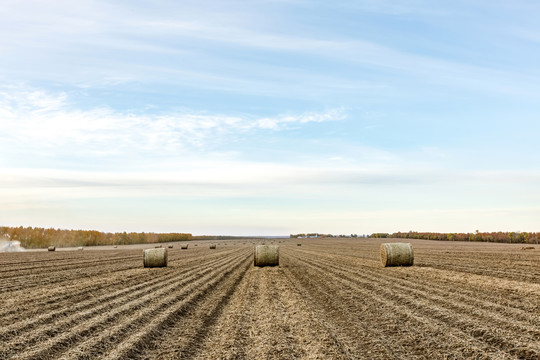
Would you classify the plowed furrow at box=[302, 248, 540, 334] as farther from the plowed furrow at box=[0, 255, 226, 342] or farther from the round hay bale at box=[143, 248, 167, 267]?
the round hay bale at box=[143, 248, 167, 267]

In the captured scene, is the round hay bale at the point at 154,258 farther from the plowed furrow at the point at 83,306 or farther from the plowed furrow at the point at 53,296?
the plowed furrow at the point at 83,306

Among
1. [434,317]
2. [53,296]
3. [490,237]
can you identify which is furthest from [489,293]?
[490,237]

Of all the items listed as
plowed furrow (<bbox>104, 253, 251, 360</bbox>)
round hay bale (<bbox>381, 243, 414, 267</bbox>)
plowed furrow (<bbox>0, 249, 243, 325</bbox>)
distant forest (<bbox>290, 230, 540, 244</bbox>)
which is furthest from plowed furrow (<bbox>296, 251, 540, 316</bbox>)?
distant forest (<bbox>290, 230, 540, 244</bbox>)

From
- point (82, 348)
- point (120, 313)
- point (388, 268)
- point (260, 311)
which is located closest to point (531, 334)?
point (260, 311)

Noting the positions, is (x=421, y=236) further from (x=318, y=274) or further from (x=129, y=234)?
(x=318, y=274)

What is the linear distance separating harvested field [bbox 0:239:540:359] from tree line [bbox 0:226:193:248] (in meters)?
56.8

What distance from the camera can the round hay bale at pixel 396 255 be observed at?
24.5 metres

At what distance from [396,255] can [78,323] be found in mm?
18168

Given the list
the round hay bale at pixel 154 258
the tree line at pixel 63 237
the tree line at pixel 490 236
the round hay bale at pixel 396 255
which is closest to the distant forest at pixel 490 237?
the tree line at pixel 490 236

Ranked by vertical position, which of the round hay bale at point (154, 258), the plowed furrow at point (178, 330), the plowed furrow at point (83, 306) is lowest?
the plowed furrow at point (178, 330)

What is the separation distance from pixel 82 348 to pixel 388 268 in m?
18.6

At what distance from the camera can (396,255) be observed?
968 inches

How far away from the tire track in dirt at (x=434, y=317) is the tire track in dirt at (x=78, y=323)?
304 inches

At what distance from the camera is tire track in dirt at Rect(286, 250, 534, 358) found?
8922 mm
